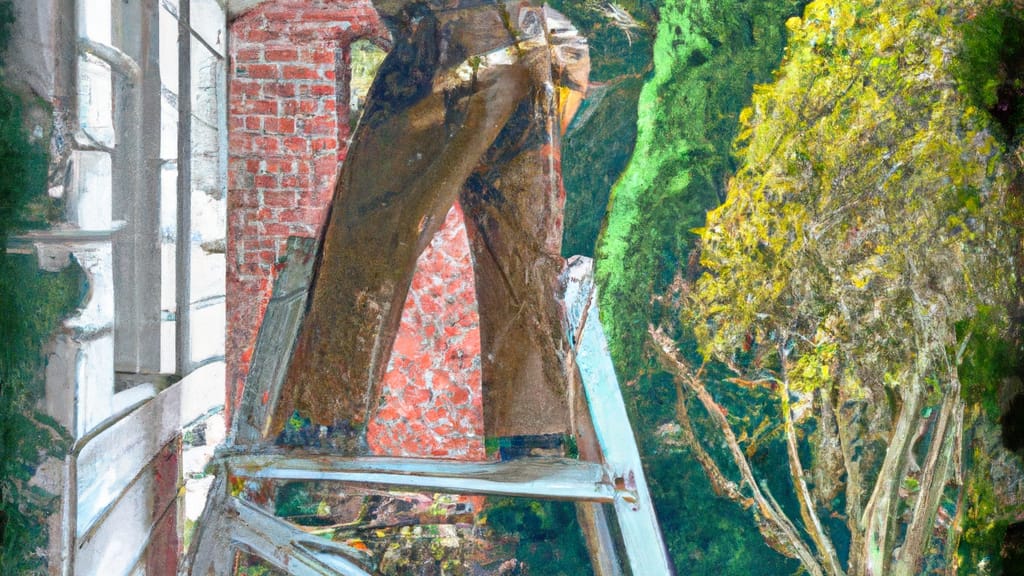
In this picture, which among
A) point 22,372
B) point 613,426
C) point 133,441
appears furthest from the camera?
point 613,426

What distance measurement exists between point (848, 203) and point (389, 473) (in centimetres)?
199

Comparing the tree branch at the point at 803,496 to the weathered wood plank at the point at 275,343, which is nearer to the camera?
the tree branch at the point at 803,496

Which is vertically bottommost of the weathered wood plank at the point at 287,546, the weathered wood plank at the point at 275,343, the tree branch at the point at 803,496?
the weathered wood plank at the point at 287,546

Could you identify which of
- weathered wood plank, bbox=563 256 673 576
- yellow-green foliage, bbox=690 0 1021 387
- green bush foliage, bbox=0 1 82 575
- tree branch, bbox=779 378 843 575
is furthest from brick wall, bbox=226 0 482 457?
tree branch, bbox=779 378 843 575

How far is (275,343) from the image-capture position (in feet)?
9.31

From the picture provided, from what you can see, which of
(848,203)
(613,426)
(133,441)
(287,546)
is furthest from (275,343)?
(848,203)

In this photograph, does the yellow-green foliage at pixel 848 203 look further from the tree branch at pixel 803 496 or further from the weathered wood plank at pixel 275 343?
the weathered wood plank at pixel 275 343

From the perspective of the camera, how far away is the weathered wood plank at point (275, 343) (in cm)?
282

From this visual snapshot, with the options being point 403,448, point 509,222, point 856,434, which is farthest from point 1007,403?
point 403,448

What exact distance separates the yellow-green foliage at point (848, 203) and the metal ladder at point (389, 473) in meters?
0.45

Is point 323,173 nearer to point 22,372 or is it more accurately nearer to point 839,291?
point 22,372

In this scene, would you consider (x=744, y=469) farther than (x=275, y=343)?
No

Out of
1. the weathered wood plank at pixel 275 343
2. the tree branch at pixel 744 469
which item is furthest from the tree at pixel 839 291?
the weathered wood plank at pixel 275 343

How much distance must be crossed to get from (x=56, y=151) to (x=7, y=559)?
1.34 m
